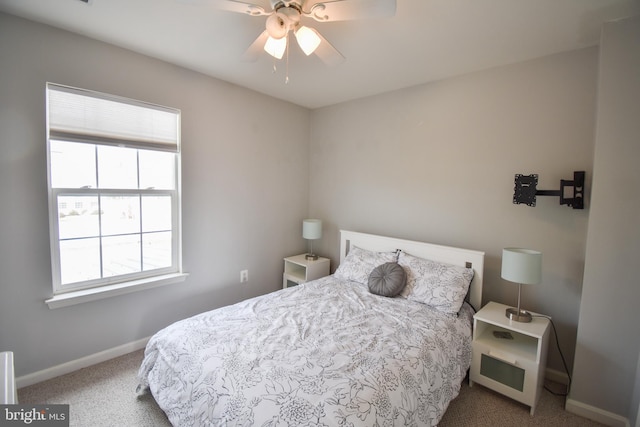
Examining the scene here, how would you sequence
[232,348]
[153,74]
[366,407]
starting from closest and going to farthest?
[366,407], [232,348], [153,74]

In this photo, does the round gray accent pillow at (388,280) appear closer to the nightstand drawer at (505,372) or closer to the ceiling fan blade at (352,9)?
the nightstand drawer at (505,372)

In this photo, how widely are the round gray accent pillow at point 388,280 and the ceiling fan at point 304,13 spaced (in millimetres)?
1727

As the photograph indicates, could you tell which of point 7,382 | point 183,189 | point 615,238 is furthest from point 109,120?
point 615,238

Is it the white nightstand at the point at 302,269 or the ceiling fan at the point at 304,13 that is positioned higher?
the ceiling fan at the point at 304,13

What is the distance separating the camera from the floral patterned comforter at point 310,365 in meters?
1.23

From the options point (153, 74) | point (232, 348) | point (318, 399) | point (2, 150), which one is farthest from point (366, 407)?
point (153, 74)

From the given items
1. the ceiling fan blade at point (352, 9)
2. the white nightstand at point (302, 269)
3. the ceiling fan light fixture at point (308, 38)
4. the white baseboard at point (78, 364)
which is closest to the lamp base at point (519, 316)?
the white nightstand at point (302, 269)

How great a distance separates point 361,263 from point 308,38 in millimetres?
2011

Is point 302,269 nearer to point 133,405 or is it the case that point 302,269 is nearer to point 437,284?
point 437,284

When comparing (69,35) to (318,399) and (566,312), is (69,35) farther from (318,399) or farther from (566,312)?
(566,312)

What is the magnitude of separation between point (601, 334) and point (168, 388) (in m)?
2.68

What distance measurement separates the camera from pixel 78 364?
218 cm

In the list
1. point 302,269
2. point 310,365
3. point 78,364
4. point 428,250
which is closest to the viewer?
point 310,365

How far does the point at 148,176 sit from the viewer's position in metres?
2.51
